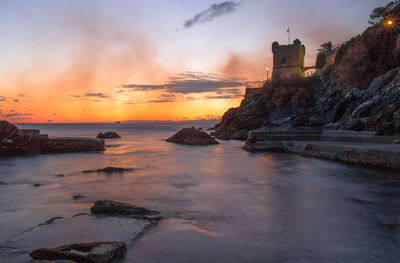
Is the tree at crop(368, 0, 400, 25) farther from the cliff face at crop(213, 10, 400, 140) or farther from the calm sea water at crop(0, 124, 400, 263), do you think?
the calm sea water at crop(0, 124, 400, 263)

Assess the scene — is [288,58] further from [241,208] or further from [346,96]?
[241,208]

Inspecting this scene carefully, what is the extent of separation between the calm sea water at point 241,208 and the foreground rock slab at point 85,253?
225mm

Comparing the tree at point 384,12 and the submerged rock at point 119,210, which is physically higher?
the tree at point 384,12

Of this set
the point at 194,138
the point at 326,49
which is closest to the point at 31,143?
the point at 194,138

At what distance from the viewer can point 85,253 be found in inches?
127

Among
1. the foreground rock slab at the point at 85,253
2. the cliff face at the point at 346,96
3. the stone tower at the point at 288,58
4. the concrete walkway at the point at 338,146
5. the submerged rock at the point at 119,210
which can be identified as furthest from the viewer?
the stone tower at the point at 288,58

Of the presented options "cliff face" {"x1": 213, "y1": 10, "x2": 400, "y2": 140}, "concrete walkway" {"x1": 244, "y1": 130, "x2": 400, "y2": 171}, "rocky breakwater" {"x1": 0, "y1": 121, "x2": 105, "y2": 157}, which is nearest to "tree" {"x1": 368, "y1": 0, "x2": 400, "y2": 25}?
"cliff face" {"x1": 213, "y1": 10, "x2": 400, "y2": 140}

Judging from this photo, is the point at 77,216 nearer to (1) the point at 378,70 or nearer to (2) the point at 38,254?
(2) the point at 38,254

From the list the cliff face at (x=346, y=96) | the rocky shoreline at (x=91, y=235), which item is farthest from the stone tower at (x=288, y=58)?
the rocky shoreline at (x=91, y=235)

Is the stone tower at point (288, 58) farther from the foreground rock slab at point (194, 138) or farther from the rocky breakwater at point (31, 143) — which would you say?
the rocky breakwater at point (31, 143)

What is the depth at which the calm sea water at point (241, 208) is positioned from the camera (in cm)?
378

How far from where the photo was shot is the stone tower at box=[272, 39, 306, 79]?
54.3 metres

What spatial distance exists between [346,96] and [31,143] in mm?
24439

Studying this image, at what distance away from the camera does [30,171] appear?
1177cm
